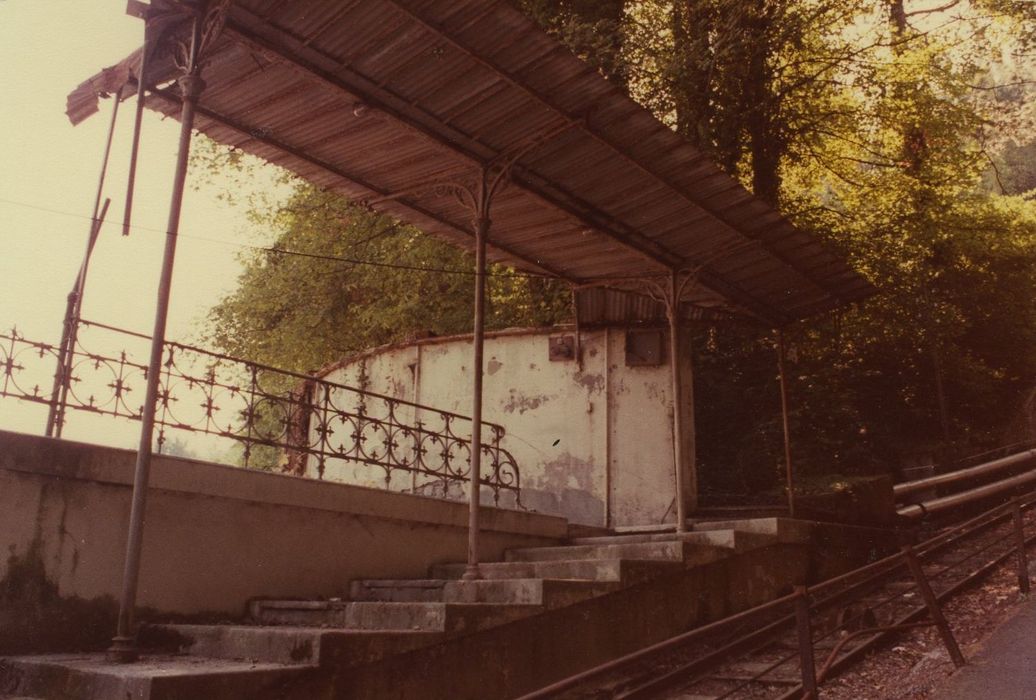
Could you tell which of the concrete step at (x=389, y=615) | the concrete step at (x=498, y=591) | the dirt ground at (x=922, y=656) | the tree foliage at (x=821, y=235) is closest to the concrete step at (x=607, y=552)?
the concrete step at (x=498, y=591)

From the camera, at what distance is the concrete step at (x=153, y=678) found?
13.3 feet

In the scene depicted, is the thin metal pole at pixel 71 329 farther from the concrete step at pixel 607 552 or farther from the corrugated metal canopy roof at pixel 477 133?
the concrete step at pixel 607 552

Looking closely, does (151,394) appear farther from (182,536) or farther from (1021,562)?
(1021,562)

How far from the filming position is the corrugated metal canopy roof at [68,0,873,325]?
6.06 metres

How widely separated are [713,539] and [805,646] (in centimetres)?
326

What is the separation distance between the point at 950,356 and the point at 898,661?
1333 centimetres

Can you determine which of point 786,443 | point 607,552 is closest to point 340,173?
point 607,552

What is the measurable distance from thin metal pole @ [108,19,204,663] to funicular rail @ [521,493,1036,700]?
9.95 feet

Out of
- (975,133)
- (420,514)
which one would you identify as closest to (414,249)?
(420,514)

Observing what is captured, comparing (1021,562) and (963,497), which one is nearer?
(1021,562)

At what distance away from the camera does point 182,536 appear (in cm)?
621

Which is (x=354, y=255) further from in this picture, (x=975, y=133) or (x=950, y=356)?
(x=975, y=133)

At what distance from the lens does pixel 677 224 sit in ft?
30.3

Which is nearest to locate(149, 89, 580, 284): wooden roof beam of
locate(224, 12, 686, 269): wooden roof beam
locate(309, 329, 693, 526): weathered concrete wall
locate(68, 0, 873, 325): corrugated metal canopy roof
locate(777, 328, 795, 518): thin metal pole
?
locate(68, 0, 873, 325): corrugated metal canopy roof
